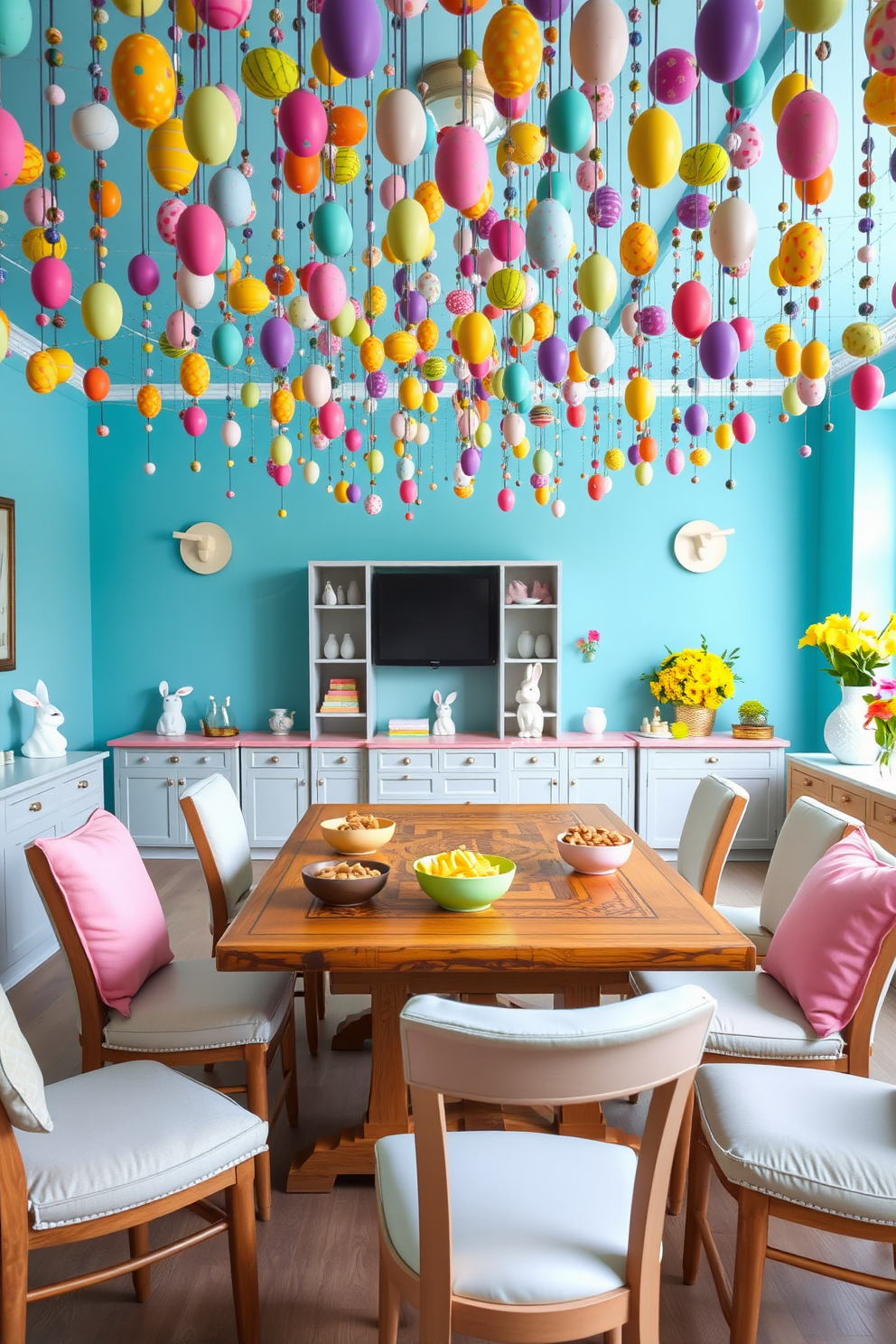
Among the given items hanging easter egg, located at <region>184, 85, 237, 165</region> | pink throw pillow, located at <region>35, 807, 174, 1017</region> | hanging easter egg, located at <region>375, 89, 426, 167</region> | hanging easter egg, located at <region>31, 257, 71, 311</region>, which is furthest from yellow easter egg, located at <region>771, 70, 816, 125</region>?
pink throw pillow, located at <region>35, 807, 174, 1017</region>

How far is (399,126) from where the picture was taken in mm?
1080

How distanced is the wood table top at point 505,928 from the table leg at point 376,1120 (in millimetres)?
272

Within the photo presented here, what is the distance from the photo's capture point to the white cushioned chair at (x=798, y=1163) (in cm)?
155

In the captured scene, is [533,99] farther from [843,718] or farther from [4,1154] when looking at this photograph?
[843,718]

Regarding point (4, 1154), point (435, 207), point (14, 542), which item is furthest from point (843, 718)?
point (14, 542)

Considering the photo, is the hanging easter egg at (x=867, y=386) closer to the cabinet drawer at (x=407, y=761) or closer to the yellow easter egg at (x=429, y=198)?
the yellow easter egg at (x=429, y=198)

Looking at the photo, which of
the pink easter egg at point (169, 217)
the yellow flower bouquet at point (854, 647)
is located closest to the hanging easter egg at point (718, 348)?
the pink easter egg at point (169, 217)

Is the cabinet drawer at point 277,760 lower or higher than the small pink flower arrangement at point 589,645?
lower

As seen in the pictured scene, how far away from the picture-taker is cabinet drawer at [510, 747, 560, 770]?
5293 millimetres

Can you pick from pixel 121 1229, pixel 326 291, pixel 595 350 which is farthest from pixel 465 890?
pixel 326 291

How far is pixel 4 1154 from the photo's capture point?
4.85 feet

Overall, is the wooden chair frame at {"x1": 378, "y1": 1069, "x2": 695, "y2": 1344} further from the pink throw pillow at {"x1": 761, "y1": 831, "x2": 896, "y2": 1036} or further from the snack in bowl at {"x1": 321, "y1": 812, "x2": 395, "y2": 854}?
the snack in bowl at {"x1": 321, "y1": 812, "x2": 395, "y2": 854}

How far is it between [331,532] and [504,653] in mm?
1353

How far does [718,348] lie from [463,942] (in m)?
1.25
